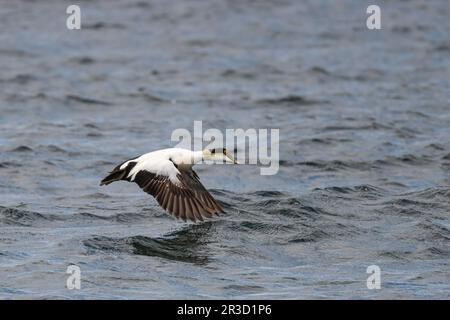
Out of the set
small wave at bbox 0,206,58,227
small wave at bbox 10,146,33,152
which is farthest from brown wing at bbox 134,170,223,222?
small wave at bbox 10,146,33,152

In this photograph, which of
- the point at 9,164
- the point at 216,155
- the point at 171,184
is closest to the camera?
the point at 171,184

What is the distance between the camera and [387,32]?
2248 cm

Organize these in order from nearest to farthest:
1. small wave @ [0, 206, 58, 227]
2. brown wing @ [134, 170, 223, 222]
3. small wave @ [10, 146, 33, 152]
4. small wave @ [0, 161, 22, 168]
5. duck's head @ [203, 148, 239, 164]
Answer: brown wing @ [134, 170, 223, 222], duck's head @ [203, 148, 239, 164], small wave @ [0, 206, 58, 227], small wave @ [0, 161, 22, 168], small wave @ [10, 146, 33, 152]

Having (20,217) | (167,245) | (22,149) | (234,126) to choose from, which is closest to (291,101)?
(234,126)

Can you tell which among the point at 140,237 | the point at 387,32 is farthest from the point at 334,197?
the point at 387,32

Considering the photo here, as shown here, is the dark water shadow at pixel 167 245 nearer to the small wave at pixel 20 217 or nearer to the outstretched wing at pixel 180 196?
the outstretched wing at pixel 180 196

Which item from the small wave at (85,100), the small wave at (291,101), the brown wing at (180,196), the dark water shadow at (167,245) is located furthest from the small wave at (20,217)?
the small wave at (291,101)

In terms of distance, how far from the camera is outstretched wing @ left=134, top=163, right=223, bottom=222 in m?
10.5

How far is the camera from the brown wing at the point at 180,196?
10.5 m

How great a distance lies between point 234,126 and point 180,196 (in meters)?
5.58

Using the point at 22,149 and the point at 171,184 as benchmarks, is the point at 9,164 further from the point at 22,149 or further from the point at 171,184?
the point at 171,184

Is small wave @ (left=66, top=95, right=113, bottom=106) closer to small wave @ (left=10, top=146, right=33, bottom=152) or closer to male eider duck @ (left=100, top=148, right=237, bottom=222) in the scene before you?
small wave @ (left=10, top=146, right=33, bottom=152)

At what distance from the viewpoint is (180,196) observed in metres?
10.6

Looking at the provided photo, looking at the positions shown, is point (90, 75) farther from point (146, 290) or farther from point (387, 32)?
point (146, 290)
